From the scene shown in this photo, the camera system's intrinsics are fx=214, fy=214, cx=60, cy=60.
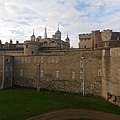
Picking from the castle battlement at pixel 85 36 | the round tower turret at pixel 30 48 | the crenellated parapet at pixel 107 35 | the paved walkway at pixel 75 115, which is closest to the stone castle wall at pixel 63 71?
the round tower turret at pixel 30 48

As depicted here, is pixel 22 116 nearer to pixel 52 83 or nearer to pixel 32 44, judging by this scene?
pixel 52 83

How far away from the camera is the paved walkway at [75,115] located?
926 inches

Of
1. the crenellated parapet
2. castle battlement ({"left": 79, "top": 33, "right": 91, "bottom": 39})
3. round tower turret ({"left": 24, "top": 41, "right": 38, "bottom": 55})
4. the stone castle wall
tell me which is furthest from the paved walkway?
castle battlement ({"left": 79, "top": 33, "right": 91, "bottom": 39})

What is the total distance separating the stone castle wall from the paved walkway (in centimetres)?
1262

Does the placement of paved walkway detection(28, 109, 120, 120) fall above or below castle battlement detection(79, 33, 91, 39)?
below

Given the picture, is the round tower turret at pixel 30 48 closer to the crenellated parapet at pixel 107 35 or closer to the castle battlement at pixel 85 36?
the castle battlement at pixel 85 36

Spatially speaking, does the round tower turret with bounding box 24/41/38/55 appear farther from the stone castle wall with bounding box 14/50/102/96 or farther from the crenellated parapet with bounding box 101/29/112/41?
the crenellated parapet with bounding box 101/29/112/41

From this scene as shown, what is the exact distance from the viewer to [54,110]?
26.4 m

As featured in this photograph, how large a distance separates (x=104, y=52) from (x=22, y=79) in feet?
73.5

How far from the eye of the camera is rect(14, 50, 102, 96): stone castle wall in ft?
129

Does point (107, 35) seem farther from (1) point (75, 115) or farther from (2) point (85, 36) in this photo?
(1) point (75, 115)

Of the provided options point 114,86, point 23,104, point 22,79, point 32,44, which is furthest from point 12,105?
point 32,44

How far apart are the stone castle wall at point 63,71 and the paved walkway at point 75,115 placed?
12.6 m

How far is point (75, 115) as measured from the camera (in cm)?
2469
